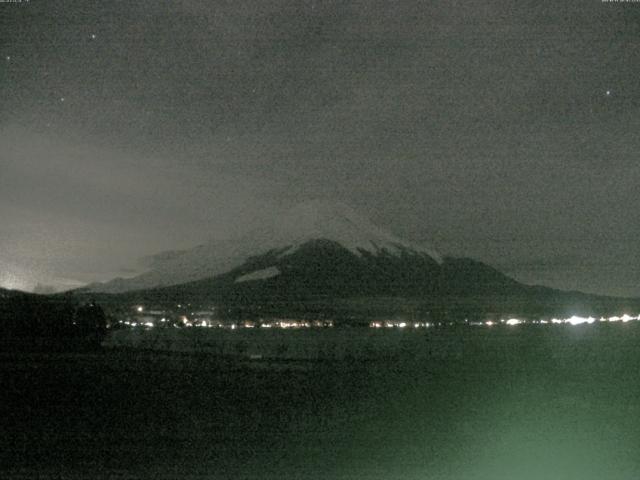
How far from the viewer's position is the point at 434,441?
46.2 ft

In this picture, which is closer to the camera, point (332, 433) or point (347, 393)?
point (332, 433)

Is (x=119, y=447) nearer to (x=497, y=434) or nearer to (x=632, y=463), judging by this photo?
(x=497, y=434)

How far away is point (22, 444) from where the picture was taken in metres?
13.2

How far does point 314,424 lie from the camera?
16.4m

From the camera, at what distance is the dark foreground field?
11383 mm

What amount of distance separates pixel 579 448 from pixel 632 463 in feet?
4.25

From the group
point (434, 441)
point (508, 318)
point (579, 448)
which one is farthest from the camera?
point (508, 318)

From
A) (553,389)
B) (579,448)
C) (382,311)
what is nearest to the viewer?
(579,448)

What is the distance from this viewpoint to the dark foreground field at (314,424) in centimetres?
1138

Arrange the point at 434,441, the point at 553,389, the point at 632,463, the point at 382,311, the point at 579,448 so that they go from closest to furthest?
the point at 632,463 → the point at 579,448 → the point at 434,441 → the point at 553,389 → the point at 382,311

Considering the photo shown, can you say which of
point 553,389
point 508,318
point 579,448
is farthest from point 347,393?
point 508,318

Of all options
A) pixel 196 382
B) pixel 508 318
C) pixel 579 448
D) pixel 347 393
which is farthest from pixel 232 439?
pixel 508 318

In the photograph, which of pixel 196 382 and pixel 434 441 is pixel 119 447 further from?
pixel 196 382

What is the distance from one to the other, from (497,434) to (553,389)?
32.3ft
